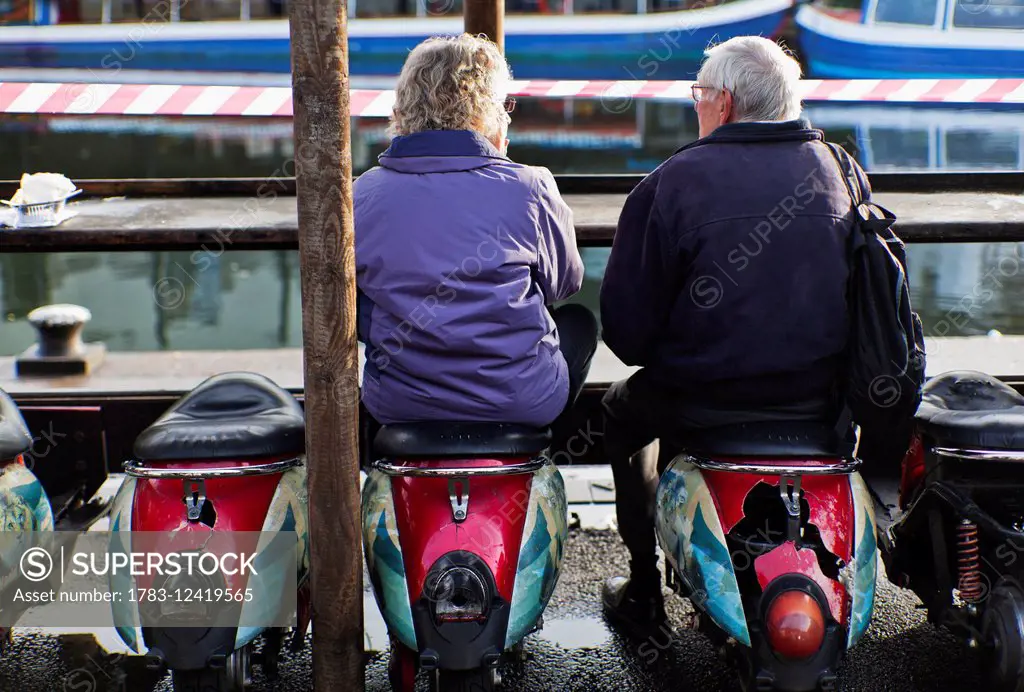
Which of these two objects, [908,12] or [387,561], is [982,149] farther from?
[387,561]

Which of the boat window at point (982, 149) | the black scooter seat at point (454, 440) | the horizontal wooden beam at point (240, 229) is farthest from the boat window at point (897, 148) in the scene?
the black scooter seat at point (454, 440)

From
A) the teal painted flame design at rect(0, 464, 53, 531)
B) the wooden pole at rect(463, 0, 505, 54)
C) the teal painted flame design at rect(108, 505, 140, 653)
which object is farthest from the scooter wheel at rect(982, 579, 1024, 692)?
the teal painted flame design at rect(0, 464, 53, 531)

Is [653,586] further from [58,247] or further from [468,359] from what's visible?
[58,247]

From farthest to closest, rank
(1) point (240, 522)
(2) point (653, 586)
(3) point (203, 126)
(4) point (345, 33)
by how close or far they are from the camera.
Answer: (3) point (203, 126) → (2) point (653, 586) → (1) point (240, 522) → (4) point (345, 33)

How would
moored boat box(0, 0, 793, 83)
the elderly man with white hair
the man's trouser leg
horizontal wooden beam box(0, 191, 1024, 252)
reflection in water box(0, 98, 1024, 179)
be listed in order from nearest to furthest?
1. the elderly man with white hair
2. the man's trouser leg
3. horizontal wooden beam box(0, 191, 1024, 252)
4. reflection in water box(0, 98, 1024, 179)
5. moored boat box(0, 0, 793, 83)

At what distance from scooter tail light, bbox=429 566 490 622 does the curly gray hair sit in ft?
3.47

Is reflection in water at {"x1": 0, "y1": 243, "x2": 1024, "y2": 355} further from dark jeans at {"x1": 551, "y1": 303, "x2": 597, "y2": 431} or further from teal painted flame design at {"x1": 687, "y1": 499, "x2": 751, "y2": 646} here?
teal painted flame design at {"x1": 687, "y1": 499, "x2": 751, "y2": 646}

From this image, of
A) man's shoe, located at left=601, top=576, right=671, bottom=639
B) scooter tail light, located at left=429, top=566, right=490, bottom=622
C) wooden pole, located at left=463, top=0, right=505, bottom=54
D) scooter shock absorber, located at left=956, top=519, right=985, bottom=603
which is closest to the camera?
scooter tail light, located at left=429, top=566, right=490, bottom=622

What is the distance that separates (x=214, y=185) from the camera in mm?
4133

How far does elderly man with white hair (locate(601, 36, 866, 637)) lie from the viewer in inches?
105

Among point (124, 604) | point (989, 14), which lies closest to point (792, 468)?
point (124, 604)

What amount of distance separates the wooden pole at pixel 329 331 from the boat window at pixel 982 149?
14764 millimetres

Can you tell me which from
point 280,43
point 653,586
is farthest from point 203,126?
point 653,586

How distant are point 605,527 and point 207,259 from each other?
31.5ft
